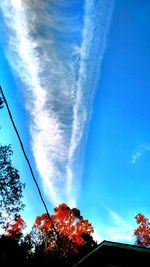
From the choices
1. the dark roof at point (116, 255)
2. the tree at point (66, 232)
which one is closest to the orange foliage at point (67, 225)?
the tree at point (66, 232)

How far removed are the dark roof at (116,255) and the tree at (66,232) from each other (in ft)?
78.3

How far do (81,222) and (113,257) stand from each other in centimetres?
2834

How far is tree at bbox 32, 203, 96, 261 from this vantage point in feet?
121

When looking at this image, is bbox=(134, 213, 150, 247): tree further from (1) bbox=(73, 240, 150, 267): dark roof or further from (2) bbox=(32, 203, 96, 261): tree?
(1) bbox=(73, 240, 150, 267): dark roof

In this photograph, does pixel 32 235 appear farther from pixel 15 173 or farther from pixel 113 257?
pixel 113 257

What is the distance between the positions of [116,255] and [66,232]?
1020 inches

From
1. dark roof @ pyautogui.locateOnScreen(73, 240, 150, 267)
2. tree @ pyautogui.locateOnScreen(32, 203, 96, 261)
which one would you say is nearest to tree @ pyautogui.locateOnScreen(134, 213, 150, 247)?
tree @ pyautogui.locateOnScreen(32, 203, 96, 261)

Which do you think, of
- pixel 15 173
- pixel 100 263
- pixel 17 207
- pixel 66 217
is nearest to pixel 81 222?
pixel 66 217

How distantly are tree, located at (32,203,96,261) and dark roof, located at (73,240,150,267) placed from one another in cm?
2387

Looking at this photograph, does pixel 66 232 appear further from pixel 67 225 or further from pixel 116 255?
pixel 116 255

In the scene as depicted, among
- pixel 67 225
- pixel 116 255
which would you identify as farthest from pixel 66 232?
pixel 116 255

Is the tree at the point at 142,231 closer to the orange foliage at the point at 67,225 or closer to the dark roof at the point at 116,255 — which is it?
the orange foliage at the point at 67,225

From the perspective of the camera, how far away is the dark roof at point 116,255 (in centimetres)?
1183

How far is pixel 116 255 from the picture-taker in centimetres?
1302
